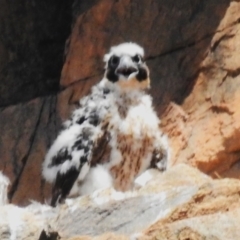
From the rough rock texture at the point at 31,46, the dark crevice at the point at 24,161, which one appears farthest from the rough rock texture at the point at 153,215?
the rough rock texture at the point at 31,46

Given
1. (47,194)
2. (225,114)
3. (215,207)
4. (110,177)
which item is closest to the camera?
(215,207)

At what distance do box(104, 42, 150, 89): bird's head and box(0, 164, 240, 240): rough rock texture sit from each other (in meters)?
0.80

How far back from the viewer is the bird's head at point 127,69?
432 cm

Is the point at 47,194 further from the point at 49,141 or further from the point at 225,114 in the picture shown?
the point at 225,114

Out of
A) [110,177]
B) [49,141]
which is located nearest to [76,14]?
[49,141]

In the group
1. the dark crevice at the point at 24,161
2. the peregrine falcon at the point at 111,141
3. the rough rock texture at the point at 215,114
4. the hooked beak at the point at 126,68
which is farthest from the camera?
the dark crevice at the point at 24,161

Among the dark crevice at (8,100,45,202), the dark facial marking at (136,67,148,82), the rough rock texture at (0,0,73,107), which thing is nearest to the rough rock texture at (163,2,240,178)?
the dark facial marking at (136,67,148,82)

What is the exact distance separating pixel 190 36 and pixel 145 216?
2006mm

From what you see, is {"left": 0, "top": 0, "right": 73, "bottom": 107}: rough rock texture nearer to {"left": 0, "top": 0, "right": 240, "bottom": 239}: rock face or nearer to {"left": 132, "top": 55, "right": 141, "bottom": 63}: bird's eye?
{"left": 0, "top": 0, "right": 240, "bottom": 239}: rock face

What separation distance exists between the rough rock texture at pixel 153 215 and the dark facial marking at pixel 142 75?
0.84m

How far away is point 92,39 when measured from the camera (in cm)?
543

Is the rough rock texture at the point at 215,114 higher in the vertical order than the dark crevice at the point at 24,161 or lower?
higher

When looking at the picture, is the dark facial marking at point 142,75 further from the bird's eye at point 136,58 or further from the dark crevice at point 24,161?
the dark crevice at point 24,161

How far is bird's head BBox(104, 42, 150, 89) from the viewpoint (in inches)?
170
